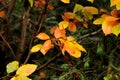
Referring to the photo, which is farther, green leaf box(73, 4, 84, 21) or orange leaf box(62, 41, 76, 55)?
green leaf box(73, 4, 84, 21)

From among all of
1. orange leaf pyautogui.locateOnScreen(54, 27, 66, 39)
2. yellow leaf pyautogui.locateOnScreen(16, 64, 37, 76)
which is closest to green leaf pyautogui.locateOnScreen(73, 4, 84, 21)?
orange leaf pyautogui.locateOnScreen(54, 27, 66, 39)

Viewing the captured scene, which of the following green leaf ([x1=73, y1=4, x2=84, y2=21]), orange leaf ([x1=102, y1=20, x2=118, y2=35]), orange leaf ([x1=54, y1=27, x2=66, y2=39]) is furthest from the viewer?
green leaf ([x1=73, y1=4, x2=84, y2=21])

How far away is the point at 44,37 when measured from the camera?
1441 millimetres

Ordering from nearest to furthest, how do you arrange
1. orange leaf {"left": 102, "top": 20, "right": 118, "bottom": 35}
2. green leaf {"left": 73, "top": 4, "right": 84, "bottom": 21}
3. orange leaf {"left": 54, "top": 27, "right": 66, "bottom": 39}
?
orange leaf {"left": 102, "top": 20, "right": 118, "bottom": 35}, orange leaf {"left": 54, "top": 27, "right": 66, "bottom": 39}, green leaf {"left": 73, "top": 4, "right": 84, "bottom": 21}

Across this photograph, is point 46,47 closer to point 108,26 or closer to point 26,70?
point 26,70

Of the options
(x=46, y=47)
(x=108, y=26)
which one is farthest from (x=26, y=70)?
(x=108, y=26)

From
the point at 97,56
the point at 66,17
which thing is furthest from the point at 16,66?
the point at 97,56

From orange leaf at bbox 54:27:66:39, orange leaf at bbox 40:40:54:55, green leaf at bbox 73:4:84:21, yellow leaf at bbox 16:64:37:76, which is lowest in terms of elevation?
yellow leaf at bbox 16:64:37:76

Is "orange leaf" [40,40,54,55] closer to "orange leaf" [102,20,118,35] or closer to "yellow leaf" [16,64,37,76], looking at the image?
"yellow leaf" [16,64,37,76]

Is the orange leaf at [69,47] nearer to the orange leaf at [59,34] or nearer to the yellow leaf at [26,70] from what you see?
the orange leaf at [59,34]

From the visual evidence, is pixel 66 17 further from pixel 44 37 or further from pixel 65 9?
pixel 65 9

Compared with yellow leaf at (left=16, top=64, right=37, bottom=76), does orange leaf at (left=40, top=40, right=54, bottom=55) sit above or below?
above

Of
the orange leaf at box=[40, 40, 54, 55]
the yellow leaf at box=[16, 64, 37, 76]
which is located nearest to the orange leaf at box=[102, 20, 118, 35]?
the orange leaf at box=[40, 40, 54, 55]

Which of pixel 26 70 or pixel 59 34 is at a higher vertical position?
pixel 59 34
